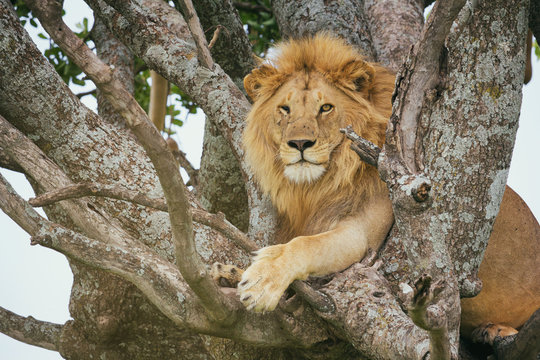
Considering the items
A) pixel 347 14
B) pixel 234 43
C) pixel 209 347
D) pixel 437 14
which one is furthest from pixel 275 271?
pixel 347 14

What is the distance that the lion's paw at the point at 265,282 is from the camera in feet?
12.3

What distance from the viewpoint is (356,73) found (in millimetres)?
4867

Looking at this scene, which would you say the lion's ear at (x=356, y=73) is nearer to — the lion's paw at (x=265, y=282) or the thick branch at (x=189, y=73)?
the thick branch at (x=189, y=73)

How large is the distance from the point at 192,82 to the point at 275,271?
2021 mm

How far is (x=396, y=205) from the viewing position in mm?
2963

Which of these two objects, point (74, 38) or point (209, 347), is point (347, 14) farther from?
point (74, 38)

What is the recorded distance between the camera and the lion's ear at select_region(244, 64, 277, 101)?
509cm

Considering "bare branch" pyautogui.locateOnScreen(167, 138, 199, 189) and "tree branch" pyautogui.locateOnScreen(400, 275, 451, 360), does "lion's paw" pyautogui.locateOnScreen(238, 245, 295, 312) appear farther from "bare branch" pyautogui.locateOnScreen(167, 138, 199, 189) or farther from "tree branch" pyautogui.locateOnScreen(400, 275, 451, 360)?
"bare branch" pyautogui.locateOnScreen(167, 138, 199, 189)

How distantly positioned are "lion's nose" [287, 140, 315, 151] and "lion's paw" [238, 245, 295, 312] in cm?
83

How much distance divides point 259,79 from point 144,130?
2.74 metres

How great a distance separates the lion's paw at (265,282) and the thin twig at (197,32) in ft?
5.35

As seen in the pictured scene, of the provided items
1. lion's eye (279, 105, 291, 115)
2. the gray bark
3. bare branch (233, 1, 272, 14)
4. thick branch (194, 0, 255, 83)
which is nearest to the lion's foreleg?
lion's eye (279, 105, 291, 115)

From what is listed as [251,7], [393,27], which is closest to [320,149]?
[393,27]

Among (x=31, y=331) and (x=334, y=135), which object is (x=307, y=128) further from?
(x=31, y=331)
